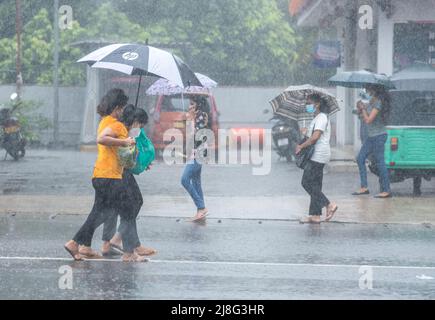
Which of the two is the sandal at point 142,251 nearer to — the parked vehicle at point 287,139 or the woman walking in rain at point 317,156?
the woman walking in rain at point 317,156

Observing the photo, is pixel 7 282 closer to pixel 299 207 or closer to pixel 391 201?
pixel 299 207

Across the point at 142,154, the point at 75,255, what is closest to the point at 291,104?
the point at 142,154

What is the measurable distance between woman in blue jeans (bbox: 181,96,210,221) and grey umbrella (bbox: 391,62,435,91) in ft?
16.0

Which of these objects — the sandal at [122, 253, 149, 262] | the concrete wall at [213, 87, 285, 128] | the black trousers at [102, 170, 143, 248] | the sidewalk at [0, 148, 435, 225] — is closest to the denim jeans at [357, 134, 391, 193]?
the sidewalk at [0, 148, 435, 225]

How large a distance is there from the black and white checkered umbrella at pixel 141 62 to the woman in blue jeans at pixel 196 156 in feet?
7.67

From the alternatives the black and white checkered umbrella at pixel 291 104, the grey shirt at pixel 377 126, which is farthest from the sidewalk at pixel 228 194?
the black and white checkered umbrella at pixel 291 104

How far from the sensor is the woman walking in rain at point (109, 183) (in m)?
10.1

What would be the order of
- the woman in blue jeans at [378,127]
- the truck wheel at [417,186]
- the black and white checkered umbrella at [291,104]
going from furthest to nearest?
the truck wheel at [417,186]
the woman in blue jeans at [378,127]
the black and white checkered umbrella at [291,104]

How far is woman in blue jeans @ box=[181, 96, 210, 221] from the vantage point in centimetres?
1341

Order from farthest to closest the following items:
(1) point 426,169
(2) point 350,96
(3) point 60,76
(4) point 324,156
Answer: (3) point 60,76
(2) point 350,96
(1) point 426,169
(4) point 324,156

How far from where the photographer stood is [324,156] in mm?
13422

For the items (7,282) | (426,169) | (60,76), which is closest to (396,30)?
(426,169)

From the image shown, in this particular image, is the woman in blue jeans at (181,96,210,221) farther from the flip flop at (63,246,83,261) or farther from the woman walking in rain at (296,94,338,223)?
the flip flop at (63,246,83,261)

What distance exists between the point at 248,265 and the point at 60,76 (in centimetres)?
2868
